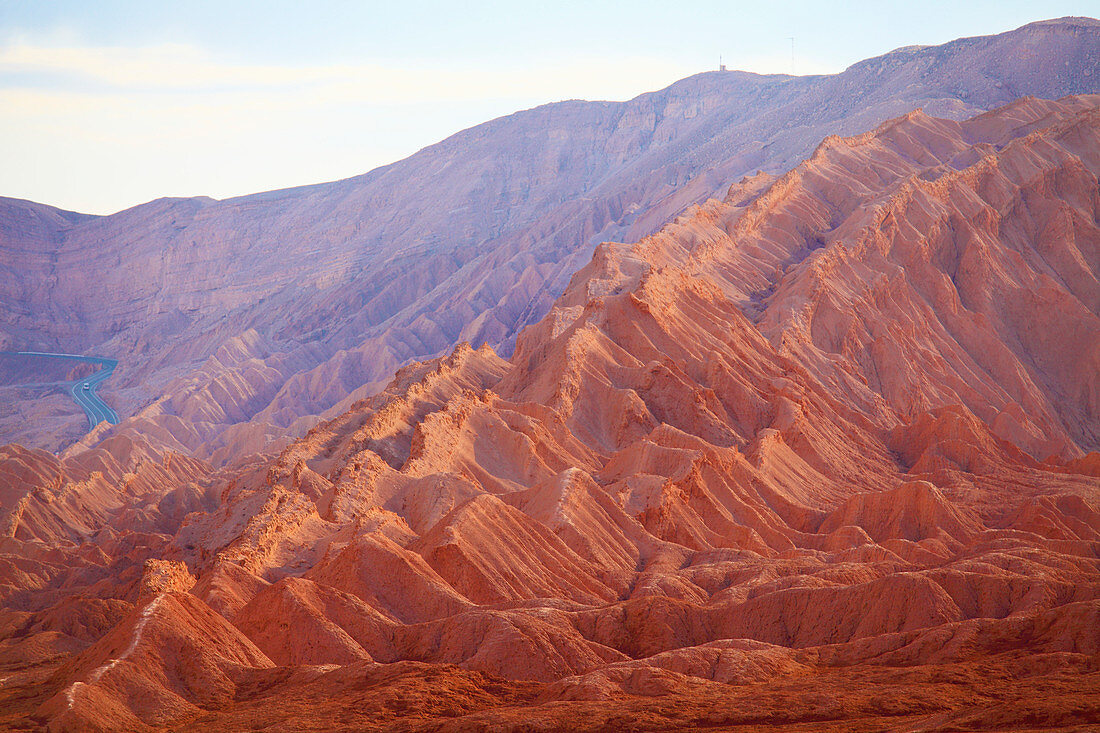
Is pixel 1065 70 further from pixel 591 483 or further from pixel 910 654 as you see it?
pixel 910 654

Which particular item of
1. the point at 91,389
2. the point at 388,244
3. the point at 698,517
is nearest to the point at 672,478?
the point at 698,517

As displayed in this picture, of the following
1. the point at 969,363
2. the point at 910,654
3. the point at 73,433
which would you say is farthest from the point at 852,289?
the point at 73,433

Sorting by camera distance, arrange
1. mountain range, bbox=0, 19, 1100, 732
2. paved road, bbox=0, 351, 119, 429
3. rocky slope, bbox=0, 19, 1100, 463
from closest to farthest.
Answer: mountain range, bbox=0, 19, 1100, 732
rocky slope, bbox=0, 19, 1100, 463
paved road, bbox=0, 351, 119, 429

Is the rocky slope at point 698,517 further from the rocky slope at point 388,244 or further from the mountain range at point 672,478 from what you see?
the rocky slope at point 388,244

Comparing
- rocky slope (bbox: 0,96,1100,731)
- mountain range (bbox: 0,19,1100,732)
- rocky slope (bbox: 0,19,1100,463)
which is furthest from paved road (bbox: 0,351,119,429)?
rocky slope (bbox: 0,96,1100,731)

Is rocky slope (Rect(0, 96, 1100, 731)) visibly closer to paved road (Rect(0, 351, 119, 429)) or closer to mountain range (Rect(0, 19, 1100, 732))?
mountain range (Rect(0, 19, 1100, 732))
